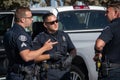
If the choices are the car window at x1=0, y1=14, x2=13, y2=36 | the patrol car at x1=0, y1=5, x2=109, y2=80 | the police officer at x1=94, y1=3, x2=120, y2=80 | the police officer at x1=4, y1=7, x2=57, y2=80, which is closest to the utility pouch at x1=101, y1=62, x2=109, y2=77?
the police officer at x1=94, y1=3, x2=120, y2=80

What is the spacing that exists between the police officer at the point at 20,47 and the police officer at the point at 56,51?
420 millimetres

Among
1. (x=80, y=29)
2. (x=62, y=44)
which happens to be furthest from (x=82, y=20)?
(x=62, y=44)

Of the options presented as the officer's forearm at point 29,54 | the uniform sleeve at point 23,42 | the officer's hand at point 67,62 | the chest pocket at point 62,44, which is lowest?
the officer's hand at point 67,62

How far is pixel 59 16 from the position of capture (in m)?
9.05

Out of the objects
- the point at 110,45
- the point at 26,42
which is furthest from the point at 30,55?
the point at 110,45

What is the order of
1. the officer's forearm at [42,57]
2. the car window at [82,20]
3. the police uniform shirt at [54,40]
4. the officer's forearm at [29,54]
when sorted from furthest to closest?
the car window at [82,20] < the police uniform shirt at [54,40] < the officer's forearm at [42,57] < the officer's forearm at [29,54]

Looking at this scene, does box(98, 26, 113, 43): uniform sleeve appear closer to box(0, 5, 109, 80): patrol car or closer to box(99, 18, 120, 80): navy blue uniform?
box(99, 18, 120, 80): navy blue uniform

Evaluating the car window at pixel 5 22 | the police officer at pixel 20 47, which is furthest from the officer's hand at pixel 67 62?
the car window at pixel 5 22

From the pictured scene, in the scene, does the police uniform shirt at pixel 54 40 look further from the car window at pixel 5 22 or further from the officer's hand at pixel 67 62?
the car window at pixel 5 22

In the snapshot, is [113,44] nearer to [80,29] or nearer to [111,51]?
[111,51]

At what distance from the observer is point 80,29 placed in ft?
29.9

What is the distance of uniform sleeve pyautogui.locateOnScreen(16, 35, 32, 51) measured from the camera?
5543 millimetres

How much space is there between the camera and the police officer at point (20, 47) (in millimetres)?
5578

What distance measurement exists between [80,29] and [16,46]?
3.63 metres
